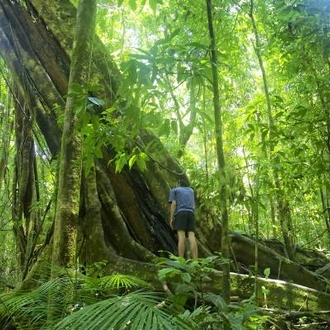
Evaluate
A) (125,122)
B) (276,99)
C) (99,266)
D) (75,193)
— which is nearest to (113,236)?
(99,266)

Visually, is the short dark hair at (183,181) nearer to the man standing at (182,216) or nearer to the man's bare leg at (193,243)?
the man standing at (182,216)

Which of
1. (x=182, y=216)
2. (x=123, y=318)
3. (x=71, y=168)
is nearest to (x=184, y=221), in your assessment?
(x=182, y=216)

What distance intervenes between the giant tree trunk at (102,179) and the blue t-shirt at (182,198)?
164 millimetres

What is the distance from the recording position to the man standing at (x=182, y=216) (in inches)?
170

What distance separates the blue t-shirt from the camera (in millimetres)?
4352

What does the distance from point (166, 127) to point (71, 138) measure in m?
1.22

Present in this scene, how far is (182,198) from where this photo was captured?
449 centimetres

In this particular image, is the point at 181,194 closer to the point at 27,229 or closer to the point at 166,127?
the point at 27,229

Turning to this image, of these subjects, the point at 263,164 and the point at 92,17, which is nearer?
the point at 263,164

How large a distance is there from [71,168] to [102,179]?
4.57ft

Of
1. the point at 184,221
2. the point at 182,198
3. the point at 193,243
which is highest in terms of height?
the point at 182,198

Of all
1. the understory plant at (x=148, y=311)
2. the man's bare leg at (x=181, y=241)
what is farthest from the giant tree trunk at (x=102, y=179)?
the understory plant at (x=148, y=311)

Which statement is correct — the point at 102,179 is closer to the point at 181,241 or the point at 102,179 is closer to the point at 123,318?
the point at 181,241

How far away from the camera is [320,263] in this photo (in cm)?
483
